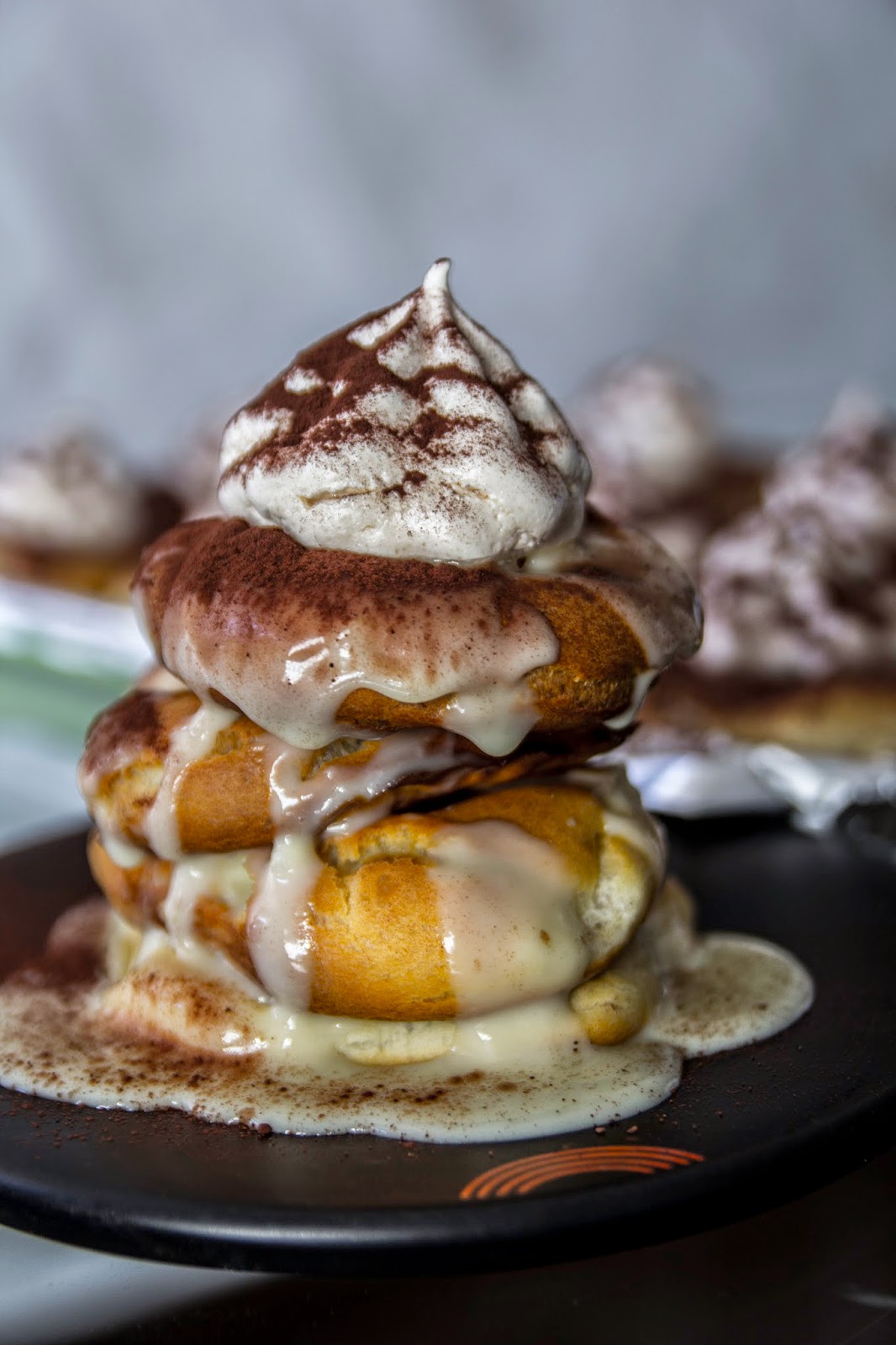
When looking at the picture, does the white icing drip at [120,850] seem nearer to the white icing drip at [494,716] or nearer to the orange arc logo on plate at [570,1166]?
the white icing drip at [494,716]

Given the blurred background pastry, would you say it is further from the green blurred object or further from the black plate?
the black plate

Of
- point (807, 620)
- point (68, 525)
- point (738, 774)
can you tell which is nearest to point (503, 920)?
point (738, 774)

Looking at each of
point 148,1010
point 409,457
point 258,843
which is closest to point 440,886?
point 258,843

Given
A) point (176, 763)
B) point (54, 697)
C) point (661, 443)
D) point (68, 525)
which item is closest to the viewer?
point (176, 763)

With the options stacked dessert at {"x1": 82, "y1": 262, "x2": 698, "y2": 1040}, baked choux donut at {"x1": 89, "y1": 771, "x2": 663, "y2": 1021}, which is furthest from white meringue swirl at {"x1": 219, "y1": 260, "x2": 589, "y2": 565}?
baked choux donut at {"x1": 89, "y1": 771, "x2": 663, "y2": 1021}

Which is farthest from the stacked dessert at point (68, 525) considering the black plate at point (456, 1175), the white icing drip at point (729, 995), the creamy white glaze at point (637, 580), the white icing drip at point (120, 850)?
the black plate at point (456, 1175)

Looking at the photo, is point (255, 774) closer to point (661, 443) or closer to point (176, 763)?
point (176, 763)
